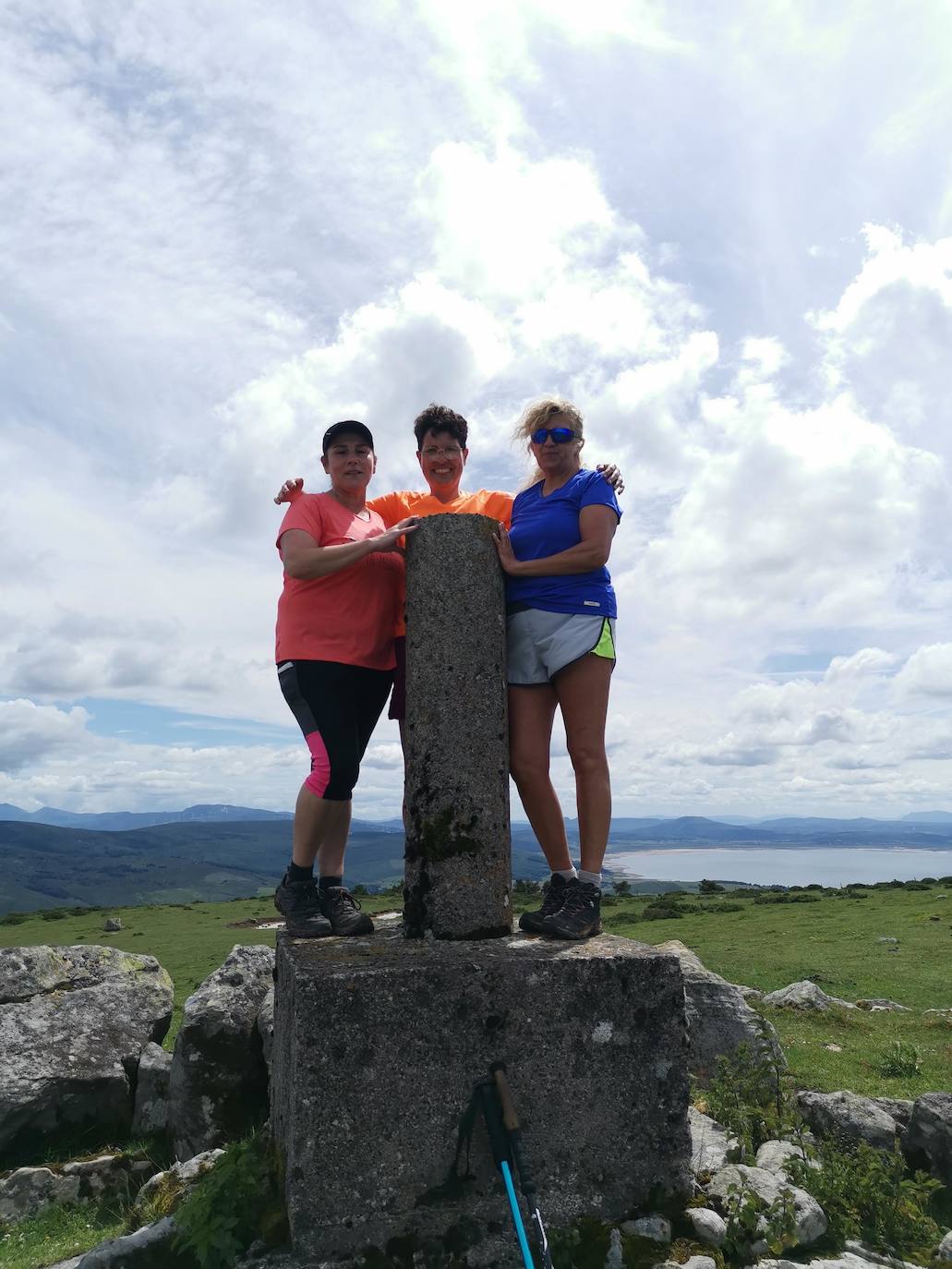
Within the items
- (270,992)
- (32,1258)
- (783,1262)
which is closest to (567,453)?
(783,1262)

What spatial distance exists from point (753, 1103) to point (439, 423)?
5962 mm

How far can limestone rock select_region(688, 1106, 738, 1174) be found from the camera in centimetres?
551

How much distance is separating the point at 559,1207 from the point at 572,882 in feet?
5.79

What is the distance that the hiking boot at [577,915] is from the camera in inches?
208

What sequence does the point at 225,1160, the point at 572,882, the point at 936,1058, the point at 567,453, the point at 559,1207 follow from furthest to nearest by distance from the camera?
the point at 936,1058 → the point at 567,453 → the point at 572,882 → the point at 225,1160 → the point at 559,1207

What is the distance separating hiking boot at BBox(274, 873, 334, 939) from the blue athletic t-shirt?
2441 mm

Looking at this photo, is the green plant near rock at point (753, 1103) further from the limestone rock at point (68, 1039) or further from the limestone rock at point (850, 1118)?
the limestone rock at point (68, 1039)

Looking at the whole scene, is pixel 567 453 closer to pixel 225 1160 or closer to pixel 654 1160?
pixel 654 1160

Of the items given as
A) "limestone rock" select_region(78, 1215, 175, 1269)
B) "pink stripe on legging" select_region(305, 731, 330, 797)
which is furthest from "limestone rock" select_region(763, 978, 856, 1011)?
"limestone rock" select_region(78, 1215, 175, 1269)

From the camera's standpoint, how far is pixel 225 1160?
17.1ft

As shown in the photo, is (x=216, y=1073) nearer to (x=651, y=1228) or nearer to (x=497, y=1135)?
(x=497, y=1135)

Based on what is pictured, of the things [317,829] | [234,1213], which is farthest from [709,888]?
[234,1213]

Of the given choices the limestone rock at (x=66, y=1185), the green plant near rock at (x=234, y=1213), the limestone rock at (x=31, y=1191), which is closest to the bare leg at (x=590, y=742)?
the green plant near rock at (x=234, y=1213)

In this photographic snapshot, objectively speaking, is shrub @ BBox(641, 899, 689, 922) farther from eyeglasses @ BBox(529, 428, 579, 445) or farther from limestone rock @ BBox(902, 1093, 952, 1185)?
eyeglasses @ BBox(529, 428, 579, 445)
